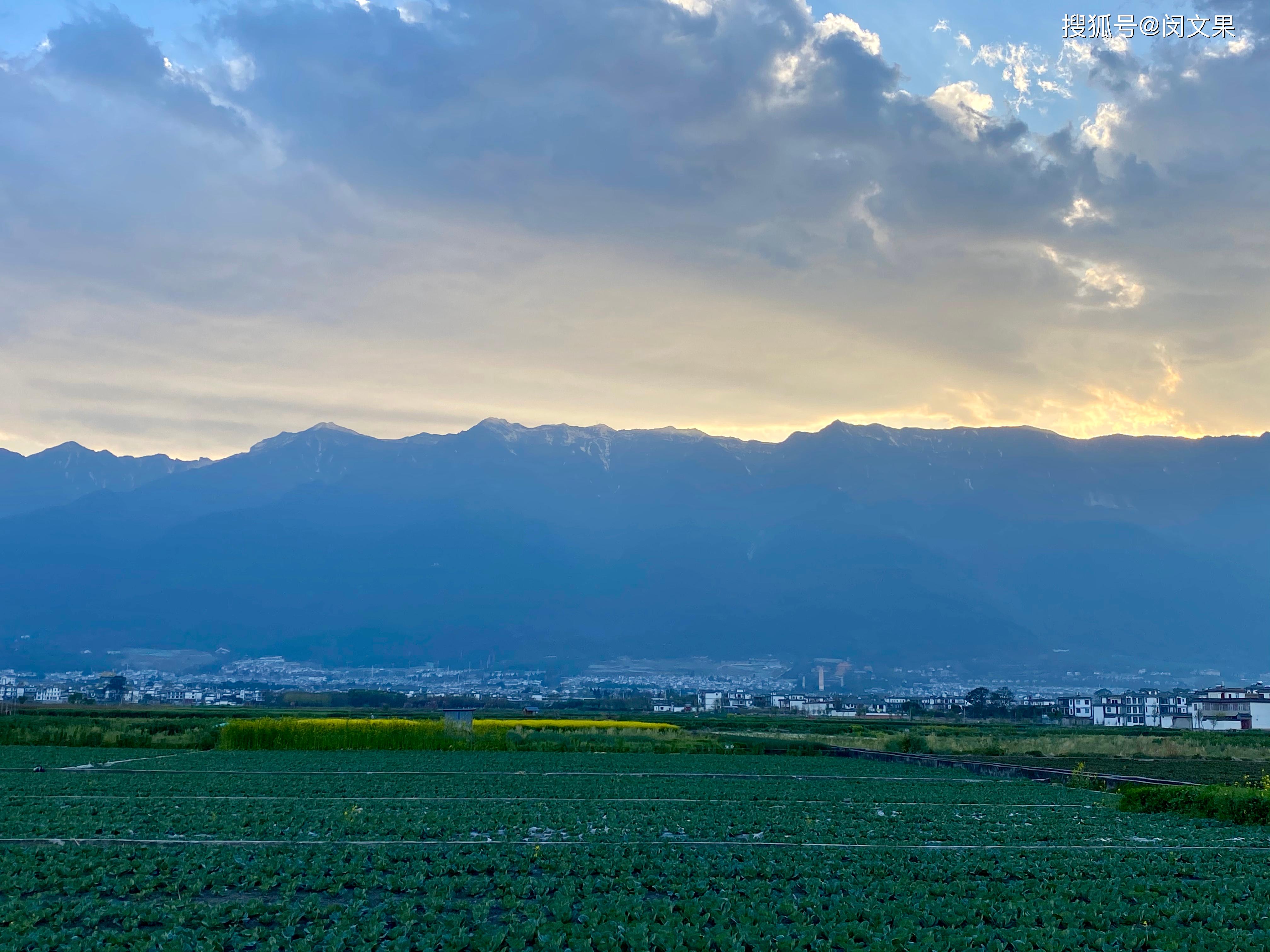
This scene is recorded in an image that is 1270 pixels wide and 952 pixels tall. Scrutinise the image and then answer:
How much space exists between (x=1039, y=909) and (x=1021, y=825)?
8.87 meters

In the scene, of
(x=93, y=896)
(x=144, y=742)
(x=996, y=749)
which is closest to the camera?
(x=93, y=896)

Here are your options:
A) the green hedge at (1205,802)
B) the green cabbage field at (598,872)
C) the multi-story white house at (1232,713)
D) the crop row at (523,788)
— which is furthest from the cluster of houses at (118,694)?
the multi-story white house at (1232,713)

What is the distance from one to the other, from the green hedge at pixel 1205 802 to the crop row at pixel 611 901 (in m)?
7.58

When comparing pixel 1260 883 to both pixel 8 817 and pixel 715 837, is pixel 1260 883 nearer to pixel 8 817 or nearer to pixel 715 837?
pixel 715 837

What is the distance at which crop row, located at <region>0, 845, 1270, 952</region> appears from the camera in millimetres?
10102

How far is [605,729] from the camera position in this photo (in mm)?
61062

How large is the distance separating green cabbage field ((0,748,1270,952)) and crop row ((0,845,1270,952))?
4 centimetres

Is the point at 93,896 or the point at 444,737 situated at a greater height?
the point at 93,896

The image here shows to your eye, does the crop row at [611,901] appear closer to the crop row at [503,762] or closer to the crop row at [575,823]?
the crop row at [575,823]

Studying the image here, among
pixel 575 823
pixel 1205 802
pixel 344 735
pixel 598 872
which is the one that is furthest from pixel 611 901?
pixel 344 735

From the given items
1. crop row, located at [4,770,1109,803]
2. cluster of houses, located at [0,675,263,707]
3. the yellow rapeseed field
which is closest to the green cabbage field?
crop row, located at [4,770,1109,803]

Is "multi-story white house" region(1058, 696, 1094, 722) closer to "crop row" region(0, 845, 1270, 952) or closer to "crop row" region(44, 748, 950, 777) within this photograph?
"crop row" region(44, 748, 950, 777)

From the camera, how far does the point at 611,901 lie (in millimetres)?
11766

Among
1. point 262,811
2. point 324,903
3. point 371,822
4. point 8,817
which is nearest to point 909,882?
point 324,903
